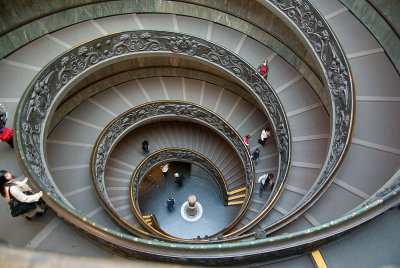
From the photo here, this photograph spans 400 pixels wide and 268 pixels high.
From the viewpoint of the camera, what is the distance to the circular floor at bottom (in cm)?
1472

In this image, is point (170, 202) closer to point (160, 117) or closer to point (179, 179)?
point (179, 179)

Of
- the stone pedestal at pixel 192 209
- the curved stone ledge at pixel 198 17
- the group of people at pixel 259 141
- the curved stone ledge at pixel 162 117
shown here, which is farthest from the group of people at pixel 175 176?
the curved stone ledge at pixel 198 17

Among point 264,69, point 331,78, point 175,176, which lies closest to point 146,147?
point 175,176

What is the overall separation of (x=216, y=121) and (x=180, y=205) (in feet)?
17.0

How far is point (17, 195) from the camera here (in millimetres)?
4828

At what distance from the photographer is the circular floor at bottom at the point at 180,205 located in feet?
48.3

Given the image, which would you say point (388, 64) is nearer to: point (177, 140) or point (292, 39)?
point (292, 39)

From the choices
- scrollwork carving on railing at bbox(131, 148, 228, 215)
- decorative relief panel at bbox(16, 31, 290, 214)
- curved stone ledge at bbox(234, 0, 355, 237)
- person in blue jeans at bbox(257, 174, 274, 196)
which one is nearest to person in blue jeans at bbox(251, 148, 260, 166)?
decorative relief panel at bbox(16, 31, 290, 214)

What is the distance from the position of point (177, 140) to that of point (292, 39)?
7.96 m

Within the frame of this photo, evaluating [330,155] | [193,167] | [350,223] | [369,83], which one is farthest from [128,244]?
[193,167]

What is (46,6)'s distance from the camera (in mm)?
10141

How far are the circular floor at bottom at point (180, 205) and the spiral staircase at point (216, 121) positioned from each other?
874 millimetres

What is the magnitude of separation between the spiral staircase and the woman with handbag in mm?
403

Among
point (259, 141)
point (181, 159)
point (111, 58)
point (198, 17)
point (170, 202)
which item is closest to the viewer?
point (111, 58)
